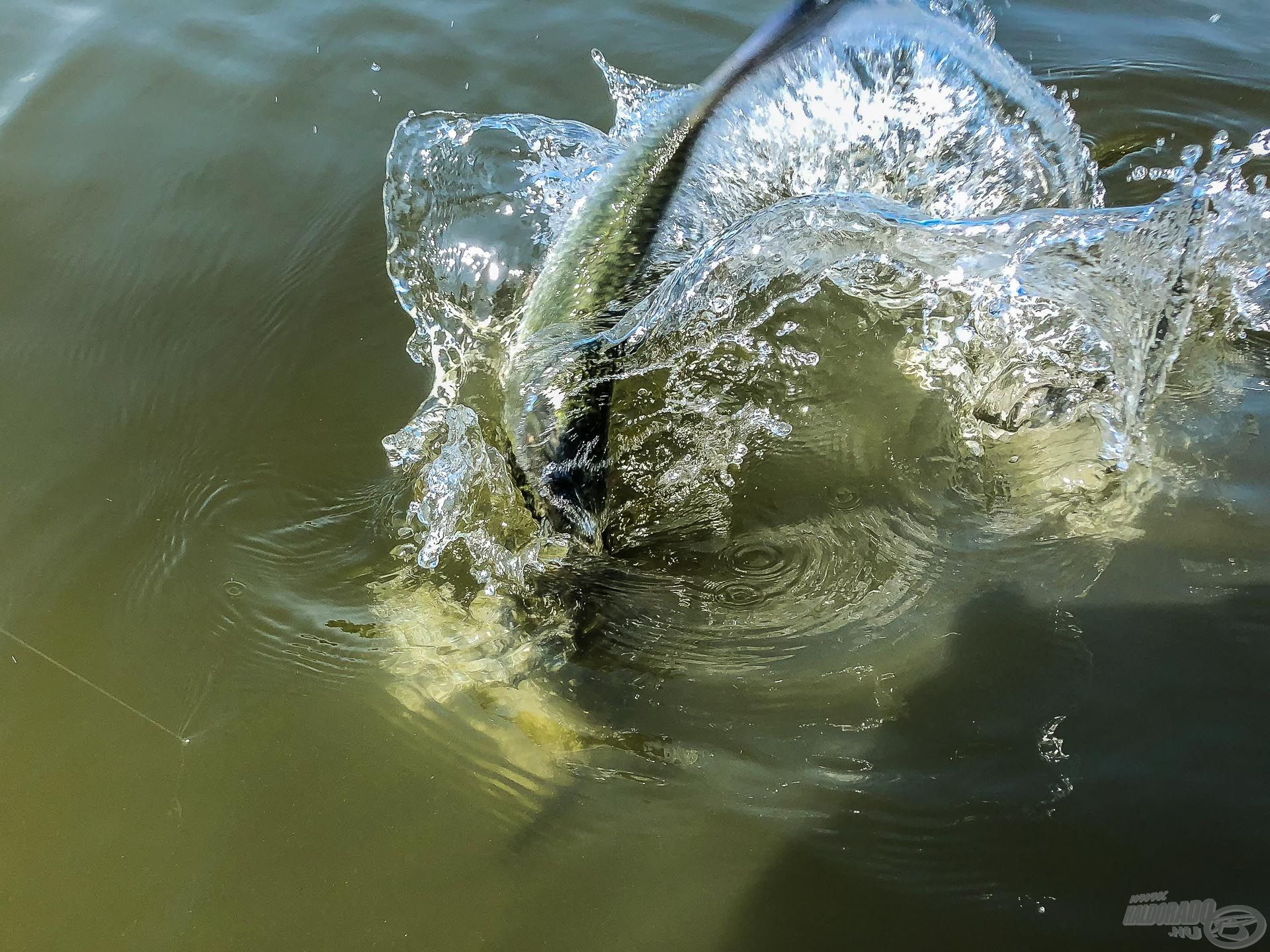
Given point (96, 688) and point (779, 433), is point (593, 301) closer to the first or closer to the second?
point (779, 433)

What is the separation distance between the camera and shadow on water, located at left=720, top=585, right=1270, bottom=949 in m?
1.41

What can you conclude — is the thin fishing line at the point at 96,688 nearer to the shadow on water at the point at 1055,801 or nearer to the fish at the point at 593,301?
the fish at the point at 593,301

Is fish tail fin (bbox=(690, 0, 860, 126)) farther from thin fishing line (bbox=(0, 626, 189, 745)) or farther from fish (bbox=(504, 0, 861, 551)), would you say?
thin fishing line (bbox=(0, 626, 189, 745))

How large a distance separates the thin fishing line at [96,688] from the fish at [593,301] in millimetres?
931

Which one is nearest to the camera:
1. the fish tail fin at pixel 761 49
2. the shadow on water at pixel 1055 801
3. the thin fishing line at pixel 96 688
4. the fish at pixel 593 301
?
the shadow on water at pixel 1055 801

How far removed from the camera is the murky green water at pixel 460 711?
1490mm

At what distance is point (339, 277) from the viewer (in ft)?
9.29

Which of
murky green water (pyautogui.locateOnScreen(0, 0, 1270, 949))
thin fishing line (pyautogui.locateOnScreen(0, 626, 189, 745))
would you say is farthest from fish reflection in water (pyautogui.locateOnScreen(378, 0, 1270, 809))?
thin fishing line (pyautogui.locateOnScreen(0, 626, 189, 745))

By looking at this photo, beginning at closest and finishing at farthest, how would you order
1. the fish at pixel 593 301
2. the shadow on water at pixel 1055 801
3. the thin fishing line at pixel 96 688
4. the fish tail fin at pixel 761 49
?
the shadow on water at pixel 1055 801 → the thin fishing line at pixel 96 688 → the fish at pixel 593 301 → the fish tail fin at pixel 761 49

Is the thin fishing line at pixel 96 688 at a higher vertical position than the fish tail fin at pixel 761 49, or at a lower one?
lower

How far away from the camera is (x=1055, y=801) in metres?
1.52

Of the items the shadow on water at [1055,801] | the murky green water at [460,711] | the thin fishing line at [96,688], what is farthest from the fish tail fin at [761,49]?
the thin fishing line at [96,688]

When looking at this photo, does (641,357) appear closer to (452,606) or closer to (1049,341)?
(452,606)

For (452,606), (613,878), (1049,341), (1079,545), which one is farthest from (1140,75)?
(613,878)
